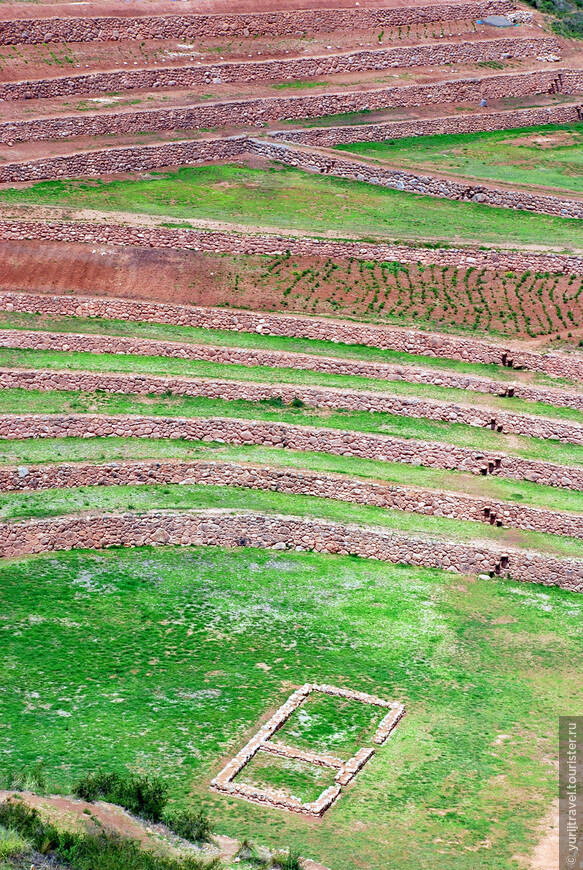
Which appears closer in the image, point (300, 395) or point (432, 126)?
point (300, 395)

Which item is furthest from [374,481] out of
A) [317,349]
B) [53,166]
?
[53,166]

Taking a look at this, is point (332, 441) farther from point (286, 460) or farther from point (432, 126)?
point (432, 126)

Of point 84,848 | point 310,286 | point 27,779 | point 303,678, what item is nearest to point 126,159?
point 310,286

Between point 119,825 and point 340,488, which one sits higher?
point 340,488

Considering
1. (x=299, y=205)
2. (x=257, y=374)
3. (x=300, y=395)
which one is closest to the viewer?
(x=300, y=395)

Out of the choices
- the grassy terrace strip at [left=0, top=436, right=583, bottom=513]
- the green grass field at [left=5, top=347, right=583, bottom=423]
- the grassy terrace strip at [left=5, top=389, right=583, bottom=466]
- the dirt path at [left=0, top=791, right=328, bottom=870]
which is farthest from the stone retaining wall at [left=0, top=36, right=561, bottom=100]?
the dirt path at [left=0, top=791, right=328, bottom=870]

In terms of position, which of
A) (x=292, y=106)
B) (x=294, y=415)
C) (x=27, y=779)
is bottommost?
(x=27, y=779)

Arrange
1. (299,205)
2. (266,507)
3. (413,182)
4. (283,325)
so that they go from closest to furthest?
(266,507) < (283,325) < (299,205) < (413,182)

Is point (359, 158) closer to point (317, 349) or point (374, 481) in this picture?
point (317, 349)
